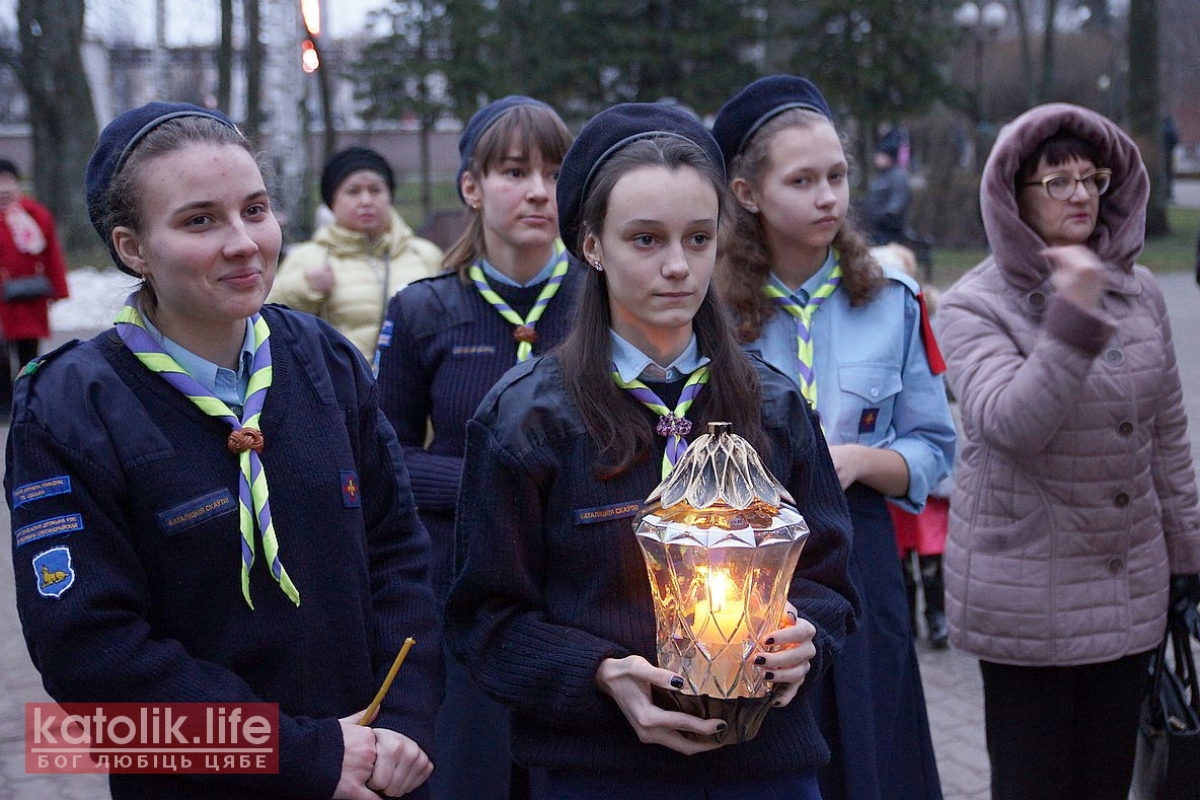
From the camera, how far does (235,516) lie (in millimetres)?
2436

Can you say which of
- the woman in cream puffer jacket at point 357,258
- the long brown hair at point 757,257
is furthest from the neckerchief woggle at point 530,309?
the woman in cream puffer jacket at point 357,258

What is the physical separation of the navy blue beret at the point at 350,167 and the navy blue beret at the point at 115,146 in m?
3.71

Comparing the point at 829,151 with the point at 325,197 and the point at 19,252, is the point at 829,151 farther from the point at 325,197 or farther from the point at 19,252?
the point at 19,252

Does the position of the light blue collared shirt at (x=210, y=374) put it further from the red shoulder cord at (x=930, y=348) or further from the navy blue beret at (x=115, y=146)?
the red shoulder cord at (x=930, y=348)

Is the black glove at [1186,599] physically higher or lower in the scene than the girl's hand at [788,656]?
lower

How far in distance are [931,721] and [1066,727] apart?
2.04 m

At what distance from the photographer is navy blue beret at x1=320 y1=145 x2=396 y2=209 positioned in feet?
20.5

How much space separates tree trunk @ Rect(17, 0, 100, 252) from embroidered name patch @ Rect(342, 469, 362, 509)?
19031 millimetres

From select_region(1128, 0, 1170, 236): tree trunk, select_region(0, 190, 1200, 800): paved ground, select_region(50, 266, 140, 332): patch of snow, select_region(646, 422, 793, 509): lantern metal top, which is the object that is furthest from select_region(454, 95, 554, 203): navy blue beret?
select_region(1128, 0, 1170, 236): tree trunk

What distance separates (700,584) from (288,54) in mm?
15395

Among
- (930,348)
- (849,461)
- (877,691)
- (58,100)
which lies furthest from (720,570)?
(58,100)

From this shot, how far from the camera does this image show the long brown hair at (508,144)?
3.94 metres
